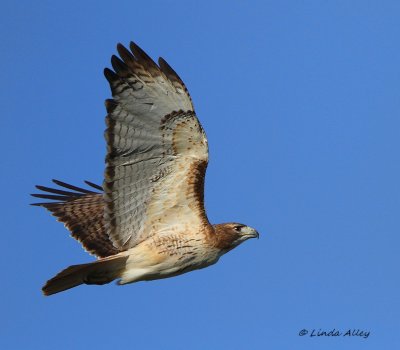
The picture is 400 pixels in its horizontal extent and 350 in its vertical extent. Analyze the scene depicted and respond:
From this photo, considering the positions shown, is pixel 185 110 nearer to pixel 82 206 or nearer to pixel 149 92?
pixel 149 92

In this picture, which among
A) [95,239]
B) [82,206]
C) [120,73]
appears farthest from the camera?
[82,206]

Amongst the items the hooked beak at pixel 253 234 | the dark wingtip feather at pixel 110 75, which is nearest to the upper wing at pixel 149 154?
the dark wingtip feather at pixel 110 75

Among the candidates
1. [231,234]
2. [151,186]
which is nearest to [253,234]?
[231,234]

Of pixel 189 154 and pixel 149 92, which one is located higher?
pixel 149 92

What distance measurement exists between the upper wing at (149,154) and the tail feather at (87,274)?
283 mm

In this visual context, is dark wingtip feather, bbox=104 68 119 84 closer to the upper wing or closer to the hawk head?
the upper wing

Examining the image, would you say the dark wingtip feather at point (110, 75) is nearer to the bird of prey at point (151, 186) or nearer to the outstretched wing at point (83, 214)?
the bird of prey at point (151, 186)

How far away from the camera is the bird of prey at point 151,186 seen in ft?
29.4

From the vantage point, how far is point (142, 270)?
9578 mm

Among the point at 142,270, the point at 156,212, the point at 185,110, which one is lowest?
the point at 142,270

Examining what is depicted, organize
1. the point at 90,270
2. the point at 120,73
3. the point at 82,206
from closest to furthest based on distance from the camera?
the point at 120,73, the point at 90,270, the point at 82,206

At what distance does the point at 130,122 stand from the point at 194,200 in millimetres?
1211

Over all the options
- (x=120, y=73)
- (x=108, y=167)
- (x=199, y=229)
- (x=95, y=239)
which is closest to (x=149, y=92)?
(x=120, y=73)

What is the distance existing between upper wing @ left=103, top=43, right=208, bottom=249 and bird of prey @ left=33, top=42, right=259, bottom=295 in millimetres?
10
